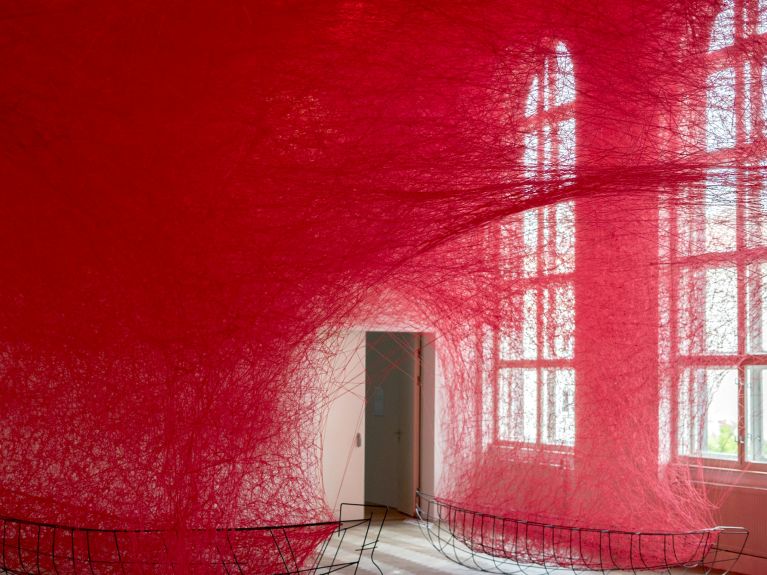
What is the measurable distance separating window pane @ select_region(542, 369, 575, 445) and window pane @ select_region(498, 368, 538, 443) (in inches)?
4.2

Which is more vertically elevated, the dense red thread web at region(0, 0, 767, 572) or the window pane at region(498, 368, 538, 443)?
the dense red thread web at region(0, 0, 767, 572)

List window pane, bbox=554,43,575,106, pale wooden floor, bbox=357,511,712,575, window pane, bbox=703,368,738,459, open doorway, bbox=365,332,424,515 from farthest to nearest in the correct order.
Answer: open doorway, bbox=365,332,424,515, window pane, bbox=703,368,738,459, pale wooden floor, bbox=357,511,712,575, window pane, bbox=554,43,575,106

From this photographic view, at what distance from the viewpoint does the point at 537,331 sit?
20.7 ft

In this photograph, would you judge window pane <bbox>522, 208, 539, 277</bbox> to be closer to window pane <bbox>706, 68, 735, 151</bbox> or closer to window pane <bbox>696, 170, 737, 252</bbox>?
window pane <bbox>696, 170, 737, 252</bbox>

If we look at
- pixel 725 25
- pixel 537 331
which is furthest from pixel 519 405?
pixel 725 25

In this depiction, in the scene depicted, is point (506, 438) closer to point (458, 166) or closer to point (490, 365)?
point (490, 365)

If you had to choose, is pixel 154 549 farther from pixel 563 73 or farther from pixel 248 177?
pixel 563 73

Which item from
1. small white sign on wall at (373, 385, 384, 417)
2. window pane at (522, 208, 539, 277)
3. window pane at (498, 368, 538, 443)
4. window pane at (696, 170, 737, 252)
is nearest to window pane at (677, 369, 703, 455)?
window pane at (696, 170, 737, 252)

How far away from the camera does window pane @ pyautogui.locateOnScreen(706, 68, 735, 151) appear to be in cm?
411

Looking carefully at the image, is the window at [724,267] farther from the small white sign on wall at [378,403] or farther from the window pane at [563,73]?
the small white sign on wall at [378,403]

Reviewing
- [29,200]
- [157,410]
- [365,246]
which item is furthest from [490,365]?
[29,200]

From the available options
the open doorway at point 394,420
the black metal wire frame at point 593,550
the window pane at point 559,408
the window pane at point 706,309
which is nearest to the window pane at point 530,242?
the window pane at point 559,408

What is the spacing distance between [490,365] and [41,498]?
11.7ft

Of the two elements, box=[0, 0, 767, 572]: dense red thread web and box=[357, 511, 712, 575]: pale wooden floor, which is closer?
box=[0, 0, 767, 572]: dense red thread web
